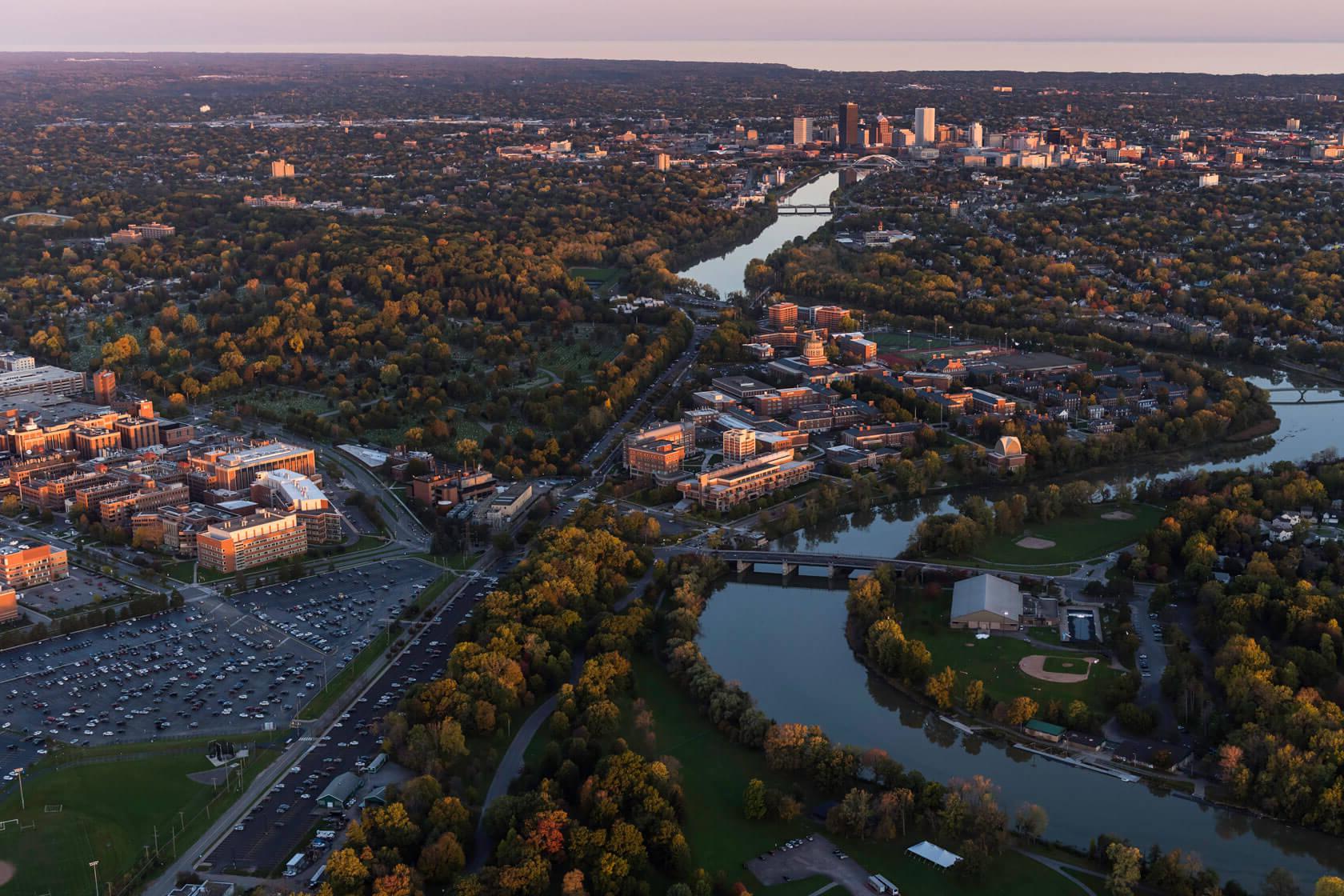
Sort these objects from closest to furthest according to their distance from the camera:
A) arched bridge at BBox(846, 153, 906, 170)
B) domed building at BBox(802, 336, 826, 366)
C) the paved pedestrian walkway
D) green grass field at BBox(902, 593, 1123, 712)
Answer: the paved pedestrian walkway, green grass field at BBox(902, 593, 1123, 712), domed building at BBox(802, 336, 826, 366), arched bridge at BBox(846, 153, 906, 170)

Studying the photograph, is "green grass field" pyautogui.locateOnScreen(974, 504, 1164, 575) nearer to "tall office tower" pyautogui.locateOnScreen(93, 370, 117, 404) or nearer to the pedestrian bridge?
the pedestrian bridge

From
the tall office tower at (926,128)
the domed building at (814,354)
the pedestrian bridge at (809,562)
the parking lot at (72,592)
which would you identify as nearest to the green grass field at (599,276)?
the domed building at (814,354)

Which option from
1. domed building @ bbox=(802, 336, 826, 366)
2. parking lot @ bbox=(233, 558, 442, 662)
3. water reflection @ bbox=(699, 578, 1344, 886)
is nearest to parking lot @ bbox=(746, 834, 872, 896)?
water reflection @ bbox=(699, 578, 1344, 886)

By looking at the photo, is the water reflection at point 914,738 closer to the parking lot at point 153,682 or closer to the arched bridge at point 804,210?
the parking lot at point 153,682

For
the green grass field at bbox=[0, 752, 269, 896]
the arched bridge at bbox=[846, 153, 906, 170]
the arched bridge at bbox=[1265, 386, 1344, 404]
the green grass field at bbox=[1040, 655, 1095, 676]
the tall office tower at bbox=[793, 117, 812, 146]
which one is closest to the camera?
the green grass field at bbox=[0, 752, 269, 896]

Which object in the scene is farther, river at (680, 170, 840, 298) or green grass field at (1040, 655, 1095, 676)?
river at (680, 170, 840, 298)

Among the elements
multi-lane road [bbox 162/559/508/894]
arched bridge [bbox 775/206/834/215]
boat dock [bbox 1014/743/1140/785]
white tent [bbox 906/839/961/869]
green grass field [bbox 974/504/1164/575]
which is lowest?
white tent [bbox 906/839/961/869]

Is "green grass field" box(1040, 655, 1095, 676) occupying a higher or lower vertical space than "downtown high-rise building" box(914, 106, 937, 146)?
lower

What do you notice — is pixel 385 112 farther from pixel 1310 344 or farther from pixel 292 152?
pixel 1310 344
